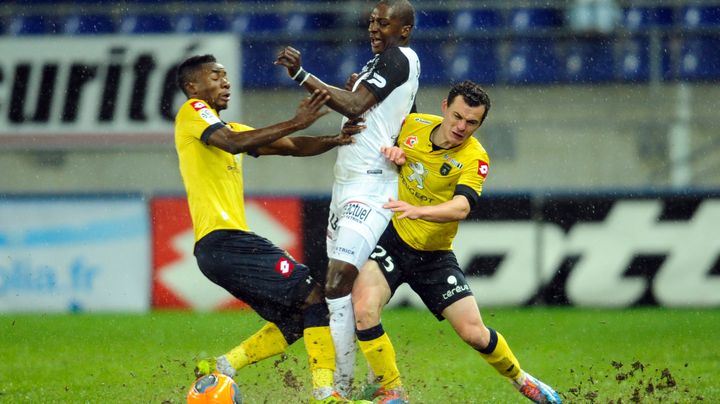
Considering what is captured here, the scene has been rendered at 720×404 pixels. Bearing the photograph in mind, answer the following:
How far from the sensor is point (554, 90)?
616 inches

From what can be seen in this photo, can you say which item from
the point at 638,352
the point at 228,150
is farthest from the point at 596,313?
the point at 228,150

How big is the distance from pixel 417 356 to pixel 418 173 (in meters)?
3.07

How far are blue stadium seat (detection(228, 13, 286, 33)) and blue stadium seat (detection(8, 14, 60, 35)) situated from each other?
7.62ft

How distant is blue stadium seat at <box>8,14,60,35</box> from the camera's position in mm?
16188

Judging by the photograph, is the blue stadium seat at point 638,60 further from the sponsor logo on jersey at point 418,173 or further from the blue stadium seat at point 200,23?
the sponsor logo on jersey at point 418,173

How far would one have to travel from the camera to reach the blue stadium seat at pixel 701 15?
53.4 ft

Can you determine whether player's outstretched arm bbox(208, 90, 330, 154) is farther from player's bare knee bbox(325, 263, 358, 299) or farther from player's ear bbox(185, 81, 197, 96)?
player's bare knee bbox(325, 263, 358, 299)

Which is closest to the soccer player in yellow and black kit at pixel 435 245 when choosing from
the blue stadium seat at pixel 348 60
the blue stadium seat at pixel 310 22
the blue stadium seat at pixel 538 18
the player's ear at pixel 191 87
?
the player's ear at pixel 191 87

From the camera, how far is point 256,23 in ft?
55.1

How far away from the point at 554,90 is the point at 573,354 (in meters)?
6.11

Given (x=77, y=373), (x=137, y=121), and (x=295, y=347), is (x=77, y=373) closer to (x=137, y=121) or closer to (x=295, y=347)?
(x=295, y=347)

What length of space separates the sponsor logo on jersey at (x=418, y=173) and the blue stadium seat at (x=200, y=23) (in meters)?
9.37

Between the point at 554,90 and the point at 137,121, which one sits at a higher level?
the point at 554,90

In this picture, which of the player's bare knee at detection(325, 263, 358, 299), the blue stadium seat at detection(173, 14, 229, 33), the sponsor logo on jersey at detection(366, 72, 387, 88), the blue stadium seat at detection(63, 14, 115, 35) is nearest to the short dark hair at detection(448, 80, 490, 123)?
the sponsor logo on jersey at detection(366, 72, 387, 88)
